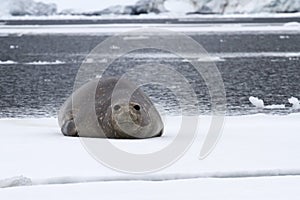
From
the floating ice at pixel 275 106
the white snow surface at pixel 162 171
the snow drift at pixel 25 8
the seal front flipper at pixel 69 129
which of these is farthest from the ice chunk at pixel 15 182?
the snow drift at pixel 25 8

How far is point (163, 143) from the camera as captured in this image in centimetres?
430

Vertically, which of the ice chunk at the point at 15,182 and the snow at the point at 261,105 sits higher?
the snow at the point at 261,105

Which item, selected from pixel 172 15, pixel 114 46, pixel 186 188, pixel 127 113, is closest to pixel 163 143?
pixel 127 113

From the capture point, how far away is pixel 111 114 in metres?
4.67

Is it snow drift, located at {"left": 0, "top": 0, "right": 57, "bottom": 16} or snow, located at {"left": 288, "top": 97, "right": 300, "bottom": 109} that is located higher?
snow drift, located at {"left": 0, "top": 0, "right": 57, "bottom": 16}

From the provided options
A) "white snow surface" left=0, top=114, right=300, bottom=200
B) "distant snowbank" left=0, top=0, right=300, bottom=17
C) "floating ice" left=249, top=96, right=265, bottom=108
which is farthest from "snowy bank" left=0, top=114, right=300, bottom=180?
"distant snowbank" left=0, top=0, right=300, bottom=17

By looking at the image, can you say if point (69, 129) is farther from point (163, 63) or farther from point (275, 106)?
point (163, 63)

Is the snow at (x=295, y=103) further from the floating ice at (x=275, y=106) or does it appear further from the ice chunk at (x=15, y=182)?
the ice chunk at (x=15, y=182)

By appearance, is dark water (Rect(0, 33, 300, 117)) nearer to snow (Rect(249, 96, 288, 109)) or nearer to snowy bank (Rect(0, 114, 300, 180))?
snow (Rect(249, 96, 288, 109))

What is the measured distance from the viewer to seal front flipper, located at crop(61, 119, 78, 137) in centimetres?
477

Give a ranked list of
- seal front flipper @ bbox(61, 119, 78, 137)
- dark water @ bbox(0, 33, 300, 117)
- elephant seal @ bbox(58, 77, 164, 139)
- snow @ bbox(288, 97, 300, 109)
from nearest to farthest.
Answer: elephant seal @ bbox(58, 77, 164, 139), seal front flipper @ bbox(61, 119, 78, 137), snow @ bbox(288, 97, 300, 109), dark water @ bbox(0, 33, 300, 117)

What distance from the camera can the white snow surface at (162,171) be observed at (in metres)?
2.91

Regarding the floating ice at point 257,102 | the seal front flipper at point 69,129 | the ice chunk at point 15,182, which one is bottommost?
the ice chunk at point 15,182

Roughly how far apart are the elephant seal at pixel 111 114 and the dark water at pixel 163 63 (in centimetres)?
194
